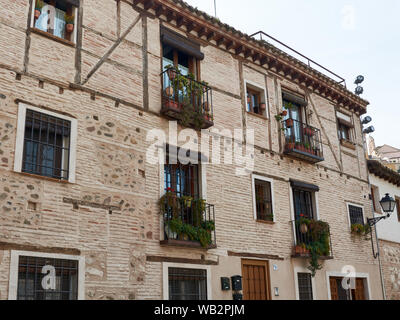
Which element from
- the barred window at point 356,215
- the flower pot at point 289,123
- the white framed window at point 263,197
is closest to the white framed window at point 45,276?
the white framed window at point 263,197

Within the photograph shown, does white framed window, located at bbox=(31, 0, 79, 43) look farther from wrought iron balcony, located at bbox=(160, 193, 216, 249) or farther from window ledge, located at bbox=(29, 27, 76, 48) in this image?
wrought iron balcony, located at bbox=(160, 193, 216, 249)

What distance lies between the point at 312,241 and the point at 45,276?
8.34 m

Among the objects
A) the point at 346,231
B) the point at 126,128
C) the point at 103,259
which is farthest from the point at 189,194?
the point at 346,231

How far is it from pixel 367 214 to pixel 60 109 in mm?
12256

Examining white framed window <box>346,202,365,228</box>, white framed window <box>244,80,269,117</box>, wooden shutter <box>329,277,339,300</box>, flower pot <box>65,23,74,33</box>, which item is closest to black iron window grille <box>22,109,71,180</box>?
flower pot <box>65,23,74,33</box>

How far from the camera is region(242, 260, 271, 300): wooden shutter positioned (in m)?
13.0

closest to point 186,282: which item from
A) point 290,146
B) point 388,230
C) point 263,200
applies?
point 263,200

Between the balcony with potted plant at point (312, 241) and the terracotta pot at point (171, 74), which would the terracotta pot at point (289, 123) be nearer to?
the balcony with potted plant at point (312, 241)

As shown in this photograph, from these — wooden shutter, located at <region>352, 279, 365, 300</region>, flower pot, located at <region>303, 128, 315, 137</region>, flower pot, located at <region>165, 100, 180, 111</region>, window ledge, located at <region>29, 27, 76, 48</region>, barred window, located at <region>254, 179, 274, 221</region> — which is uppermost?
window ledge, located at <region>29, 27, 76, 48</region>

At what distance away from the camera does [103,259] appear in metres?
10.1

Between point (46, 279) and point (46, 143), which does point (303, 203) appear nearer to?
point (46, 143)

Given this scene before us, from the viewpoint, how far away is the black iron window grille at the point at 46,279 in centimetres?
905

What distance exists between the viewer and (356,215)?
58.0ft

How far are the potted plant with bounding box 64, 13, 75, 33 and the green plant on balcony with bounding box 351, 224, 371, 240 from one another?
11125 millimetres
